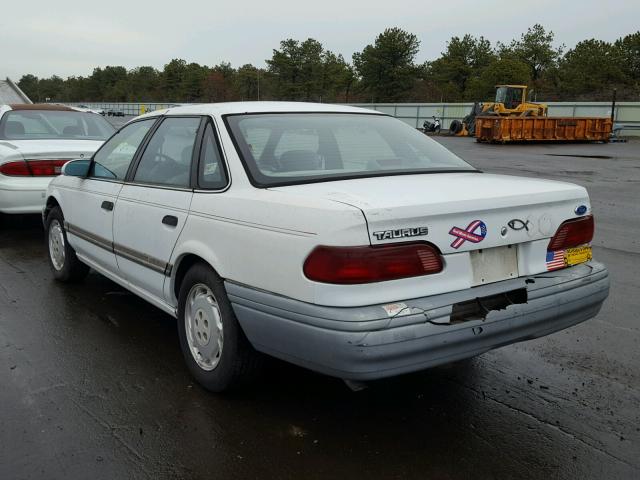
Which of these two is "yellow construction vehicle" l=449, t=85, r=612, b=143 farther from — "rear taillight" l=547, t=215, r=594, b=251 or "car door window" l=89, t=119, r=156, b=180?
"rear taillight" l=547, t=215, r=594, b=251

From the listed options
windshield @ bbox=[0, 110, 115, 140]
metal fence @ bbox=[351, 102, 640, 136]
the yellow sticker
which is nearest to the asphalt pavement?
the yellow sticker

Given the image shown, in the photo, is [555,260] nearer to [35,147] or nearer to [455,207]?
[455,207]

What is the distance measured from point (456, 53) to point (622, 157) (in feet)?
198

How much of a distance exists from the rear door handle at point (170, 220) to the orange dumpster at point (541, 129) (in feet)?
89.5

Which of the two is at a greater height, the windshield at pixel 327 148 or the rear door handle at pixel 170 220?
the windshield at pixel 327 148

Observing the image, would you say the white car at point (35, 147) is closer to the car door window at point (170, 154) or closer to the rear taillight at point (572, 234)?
the car door window at point (170, 154)

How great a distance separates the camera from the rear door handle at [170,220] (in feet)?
11.6

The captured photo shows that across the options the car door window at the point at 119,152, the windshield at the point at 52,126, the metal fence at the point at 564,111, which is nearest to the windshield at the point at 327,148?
the car door window at the point at 119,152

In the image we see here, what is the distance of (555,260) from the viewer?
3.24m

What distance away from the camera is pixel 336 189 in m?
2.96

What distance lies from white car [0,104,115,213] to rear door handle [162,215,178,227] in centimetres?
408

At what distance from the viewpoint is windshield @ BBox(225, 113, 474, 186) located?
331 cm

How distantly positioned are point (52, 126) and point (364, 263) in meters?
7.20

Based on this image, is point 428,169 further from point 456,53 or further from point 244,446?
point 456,53
